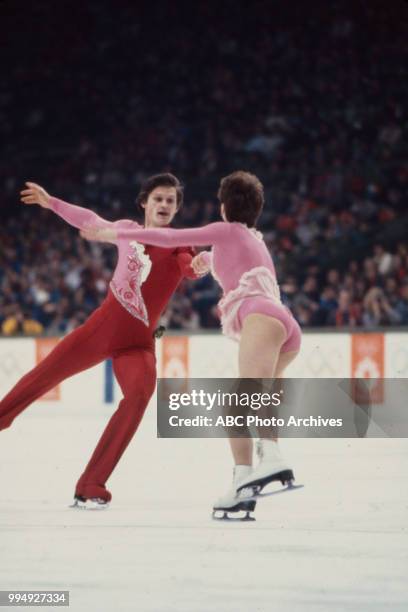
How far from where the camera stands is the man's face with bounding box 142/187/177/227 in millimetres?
5250

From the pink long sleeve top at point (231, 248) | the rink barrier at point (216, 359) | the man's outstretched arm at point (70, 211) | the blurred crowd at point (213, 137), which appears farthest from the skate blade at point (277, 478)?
the blurred crowd at point (213, 137)

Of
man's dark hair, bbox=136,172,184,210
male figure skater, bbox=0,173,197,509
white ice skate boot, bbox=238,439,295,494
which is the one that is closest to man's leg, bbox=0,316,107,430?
male figure skater, bbox=0,173,197,509

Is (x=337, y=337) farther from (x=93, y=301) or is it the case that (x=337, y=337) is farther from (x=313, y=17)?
(x=313, y=17)

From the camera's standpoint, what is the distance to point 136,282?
5.19 meters

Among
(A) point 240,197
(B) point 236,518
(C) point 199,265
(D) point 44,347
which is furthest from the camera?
(D) point 44,347

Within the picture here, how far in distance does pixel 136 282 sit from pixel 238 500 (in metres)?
1.20

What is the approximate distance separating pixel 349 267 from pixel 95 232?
10409 mm

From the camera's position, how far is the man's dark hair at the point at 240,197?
4.60 m

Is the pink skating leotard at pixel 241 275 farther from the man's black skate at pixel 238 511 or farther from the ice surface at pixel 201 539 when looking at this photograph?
the ice surface at pixel 201 539

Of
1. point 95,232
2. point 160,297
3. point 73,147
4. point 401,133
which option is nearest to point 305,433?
point 160,297

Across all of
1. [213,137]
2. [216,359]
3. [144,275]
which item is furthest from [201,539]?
[213,137]

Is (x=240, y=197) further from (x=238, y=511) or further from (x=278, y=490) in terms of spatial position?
(x=238, y=511)

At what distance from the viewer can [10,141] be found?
21422 millimetres

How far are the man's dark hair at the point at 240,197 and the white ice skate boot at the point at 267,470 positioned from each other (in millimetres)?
958
